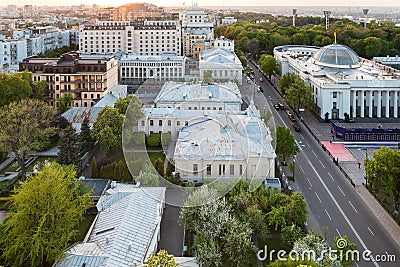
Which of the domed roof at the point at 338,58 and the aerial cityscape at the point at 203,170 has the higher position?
the domed roof at the point at 338,58

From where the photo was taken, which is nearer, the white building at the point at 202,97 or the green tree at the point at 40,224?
the green tree at the point at 40,224

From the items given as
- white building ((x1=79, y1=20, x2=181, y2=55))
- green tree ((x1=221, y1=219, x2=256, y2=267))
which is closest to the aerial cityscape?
green tree ((x1=221, y1=219, x2=256, y2=267))

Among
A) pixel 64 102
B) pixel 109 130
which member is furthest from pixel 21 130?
pixel 64 102

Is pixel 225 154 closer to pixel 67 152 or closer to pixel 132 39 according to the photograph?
pixel 67 152

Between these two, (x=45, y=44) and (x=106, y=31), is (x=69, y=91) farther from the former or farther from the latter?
(x=45, y=44)

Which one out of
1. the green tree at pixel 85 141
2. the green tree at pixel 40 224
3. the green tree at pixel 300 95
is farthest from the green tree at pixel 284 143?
the green tree at pixel 300 95

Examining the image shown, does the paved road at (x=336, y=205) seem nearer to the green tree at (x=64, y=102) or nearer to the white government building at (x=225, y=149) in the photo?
the white government building at (x=225, y=149)

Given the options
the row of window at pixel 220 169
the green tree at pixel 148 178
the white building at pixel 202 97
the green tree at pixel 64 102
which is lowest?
the green tree at pixel 148 178
